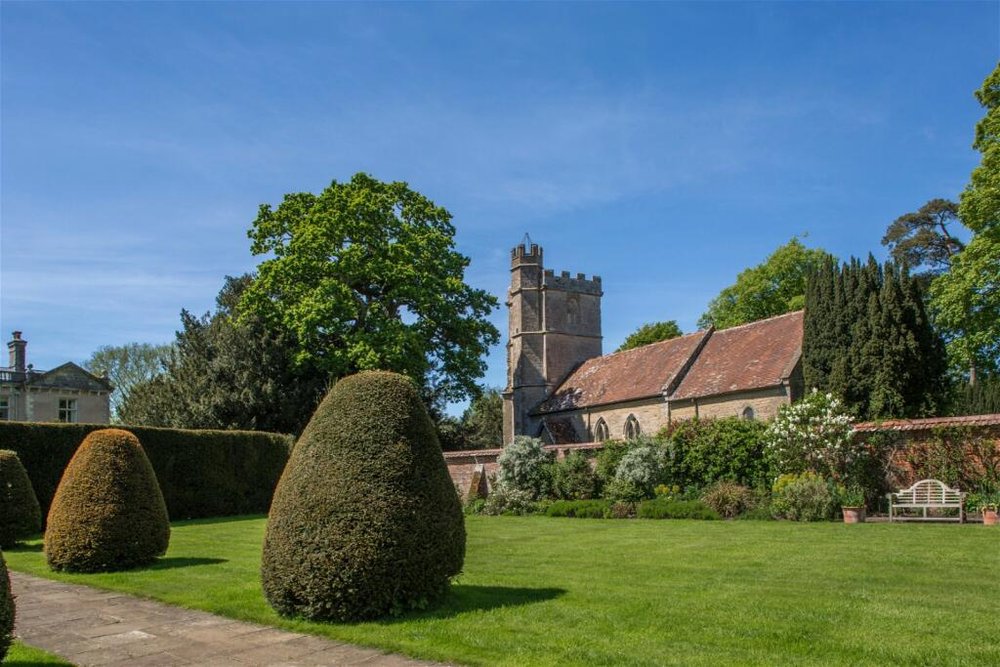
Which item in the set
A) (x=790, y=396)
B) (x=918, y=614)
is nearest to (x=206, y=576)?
(x=918, y=614)

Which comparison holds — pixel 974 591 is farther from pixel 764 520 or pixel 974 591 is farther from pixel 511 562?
pixel 764 520

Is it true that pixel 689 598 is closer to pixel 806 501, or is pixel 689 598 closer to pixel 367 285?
pixel 806 501

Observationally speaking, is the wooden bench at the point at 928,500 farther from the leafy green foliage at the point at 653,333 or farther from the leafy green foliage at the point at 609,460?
the leafy green foliage at the point at 653,333

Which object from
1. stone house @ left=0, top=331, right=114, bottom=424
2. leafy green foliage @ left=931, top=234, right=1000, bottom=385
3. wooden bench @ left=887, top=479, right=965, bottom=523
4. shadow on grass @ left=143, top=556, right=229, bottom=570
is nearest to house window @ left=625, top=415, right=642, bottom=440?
leafy green foliage @ left=931, top=234, right=1000, bottom=385

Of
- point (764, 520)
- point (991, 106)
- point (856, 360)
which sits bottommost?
point (764, 520)

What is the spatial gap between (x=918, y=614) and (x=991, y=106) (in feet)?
80.1

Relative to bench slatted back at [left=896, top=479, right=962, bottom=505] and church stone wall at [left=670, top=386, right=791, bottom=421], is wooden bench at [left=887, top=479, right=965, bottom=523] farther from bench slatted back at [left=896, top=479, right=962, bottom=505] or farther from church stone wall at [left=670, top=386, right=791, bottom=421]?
church stone wall at [left=670, top=386, right=791, bottom=421]

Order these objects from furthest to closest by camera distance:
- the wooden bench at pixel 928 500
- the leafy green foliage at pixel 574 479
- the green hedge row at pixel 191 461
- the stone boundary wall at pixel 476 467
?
the stone boundary wall at pixel 476 467, the leafy green foliage at pixel 574 479, the green hedge row at pixel 191 461, the wooden bench at pixel 928 500

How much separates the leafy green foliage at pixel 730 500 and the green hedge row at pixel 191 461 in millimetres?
15407

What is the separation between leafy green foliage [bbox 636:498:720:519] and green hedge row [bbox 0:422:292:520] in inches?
534

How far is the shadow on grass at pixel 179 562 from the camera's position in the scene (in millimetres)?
12031

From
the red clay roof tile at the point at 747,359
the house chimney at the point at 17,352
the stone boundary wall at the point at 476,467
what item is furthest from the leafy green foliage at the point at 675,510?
the house chimney at the point at 17,352

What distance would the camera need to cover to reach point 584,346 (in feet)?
151

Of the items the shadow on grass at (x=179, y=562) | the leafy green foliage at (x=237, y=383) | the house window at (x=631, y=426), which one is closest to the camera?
the shadow on grass at (x=179, y=562)
